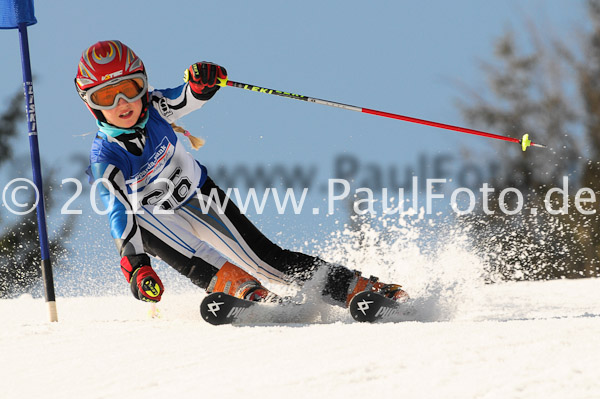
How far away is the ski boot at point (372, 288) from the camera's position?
3.70 metres

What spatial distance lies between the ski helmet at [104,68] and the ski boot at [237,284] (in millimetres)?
985

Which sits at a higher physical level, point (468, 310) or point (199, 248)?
point (199, 248)

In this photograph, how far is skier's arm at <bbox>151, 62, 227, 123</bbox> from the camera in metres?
3.85

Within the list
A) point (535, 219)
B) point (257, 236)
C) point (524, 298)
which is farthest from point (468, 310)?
point (535, 219)

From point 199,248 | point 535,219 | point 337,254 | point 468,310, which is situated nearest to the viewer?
point 199,248

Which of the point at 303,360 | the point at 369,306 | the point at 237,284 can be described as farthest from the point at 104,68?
the point at 303,360

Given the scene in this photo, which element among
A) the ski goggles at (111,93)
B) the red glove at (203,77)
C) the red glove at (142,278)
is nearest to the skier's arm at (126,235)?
the red glove at (142,278)

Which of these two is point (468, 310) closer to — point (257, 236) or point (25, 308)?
point (257, 236)

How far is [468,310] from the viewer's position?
432 centimetres

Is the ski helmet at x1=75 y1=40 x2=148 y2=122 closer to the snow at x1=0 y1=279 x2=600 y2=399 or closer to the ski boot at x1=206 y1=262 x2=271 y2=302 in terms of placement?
the ski boot at x1=206 y1=262 x2=271 y2=302

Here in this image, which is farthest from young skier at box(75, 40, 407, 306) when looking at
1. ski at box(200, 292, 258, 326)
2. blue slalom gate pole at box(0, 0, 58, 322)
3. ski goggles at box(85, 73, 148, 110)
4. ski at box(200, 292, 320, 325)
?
blue slalom gate pole at box(0, 0, 58, 322)

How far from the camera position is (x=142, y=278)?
3262 millimetres

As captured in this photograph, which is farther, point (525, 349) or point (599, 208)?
point (599, 208)

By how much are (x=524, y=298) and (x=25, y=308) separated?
4.07 metres
